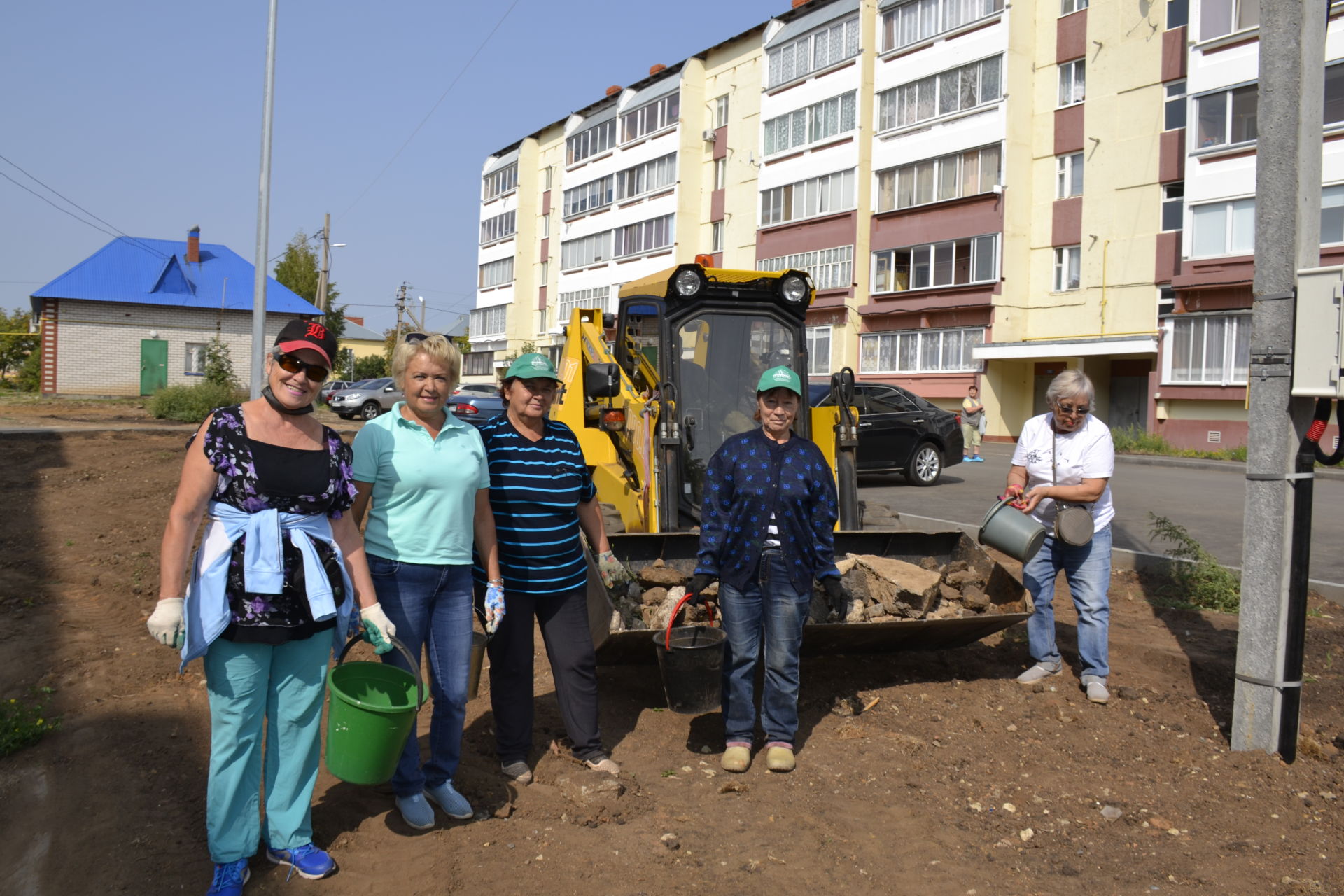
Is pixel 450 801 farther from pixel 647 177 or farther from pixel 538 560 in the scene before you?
pixel 647 177

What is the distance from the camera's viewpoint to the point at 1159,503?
14172 millimetres

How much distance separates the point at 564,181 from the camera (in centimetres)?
4934

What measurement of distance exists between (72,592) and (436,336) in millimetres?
5381

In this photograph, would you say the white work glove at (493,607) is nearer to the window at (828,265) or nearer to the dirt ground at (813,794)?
the dirt ground at (813,794)

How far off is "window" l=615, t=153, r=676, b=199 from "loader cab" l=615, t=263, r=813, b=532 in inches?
1370

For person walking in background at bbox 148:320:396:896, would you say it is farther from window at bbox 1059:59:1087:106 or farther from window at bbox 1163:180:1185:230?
window at bbox 1059:59:1087:106

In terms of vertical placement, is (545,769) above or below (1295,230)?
below

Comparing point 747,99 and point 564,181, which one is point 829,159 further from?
point 564,181

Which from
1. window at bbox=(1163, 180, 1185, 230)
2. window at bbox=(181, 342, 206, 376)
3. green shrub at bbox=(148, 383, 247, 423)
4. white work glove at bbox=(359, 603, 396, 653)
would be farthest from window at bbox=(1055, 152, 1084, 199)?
window at bbox=(181, 342, 206, 376)

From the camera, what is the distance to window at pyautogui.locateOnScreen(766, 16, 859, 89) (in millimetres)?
33812

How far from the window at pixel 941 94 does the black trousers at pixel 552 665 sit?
28.6 m

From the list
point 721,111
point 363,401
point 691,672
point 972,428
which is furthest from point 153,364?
point 691,672

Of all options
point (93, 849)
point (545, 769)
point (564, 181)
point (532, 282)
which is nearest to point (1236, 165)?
point (545, 769)

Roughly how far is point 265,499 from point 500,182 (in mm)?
54672
